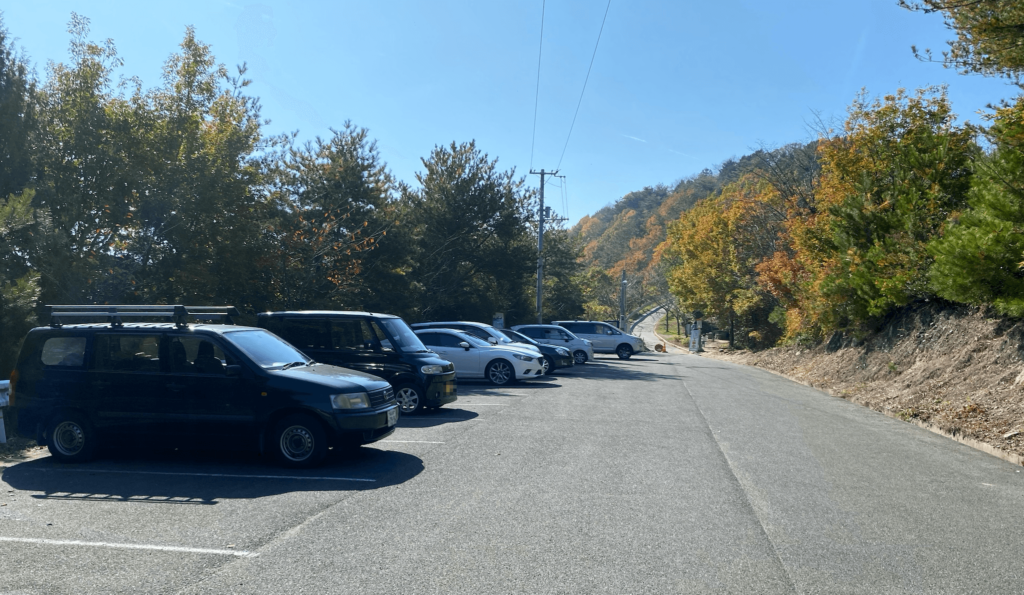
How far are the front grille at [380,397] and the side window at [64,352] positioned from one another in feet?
11.4

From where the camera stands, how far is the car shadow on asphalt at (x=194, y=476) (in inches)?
273

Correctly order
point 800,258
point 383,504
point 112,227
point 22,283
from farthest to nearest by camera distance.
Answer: point 800,258 < point 112,227 < point 22,283 < point 383,504

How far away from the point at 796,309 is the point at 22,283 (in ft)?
88.9

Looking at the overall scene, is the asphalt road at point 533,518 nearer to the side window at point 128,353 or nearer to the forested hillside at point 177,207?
the side window at point 128,353

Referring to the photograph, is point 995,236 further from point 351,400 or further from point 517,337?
point 517,337

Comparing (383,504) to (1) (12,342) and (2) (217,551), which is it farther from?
(1) (12,342)

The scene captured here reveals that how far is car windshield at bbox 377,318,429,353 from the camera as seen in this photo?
41.2 feet

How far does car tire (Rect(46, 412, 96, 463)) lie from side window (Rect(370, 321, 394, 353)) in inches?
194

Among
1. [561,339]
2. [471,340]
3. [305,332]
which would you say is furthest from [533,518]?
[561,339]

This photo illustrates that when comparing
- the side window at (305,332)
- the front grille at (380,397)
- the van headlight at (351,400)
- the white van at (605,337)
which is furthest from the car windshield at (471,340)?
the white van at (605,337)

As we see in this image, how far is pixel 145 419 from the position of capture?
831cm

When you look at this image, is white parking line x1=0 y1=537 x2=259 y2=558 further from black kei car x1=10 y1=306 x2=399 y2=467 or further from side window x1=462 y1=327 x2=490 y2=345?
→ side window x1=462 y1=327 x2=490 y2=345

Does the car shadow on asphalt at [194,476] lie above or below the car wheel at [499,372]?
below

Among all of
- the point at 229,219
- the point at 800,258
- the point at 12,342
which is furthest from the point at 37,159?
the point at 800,258
